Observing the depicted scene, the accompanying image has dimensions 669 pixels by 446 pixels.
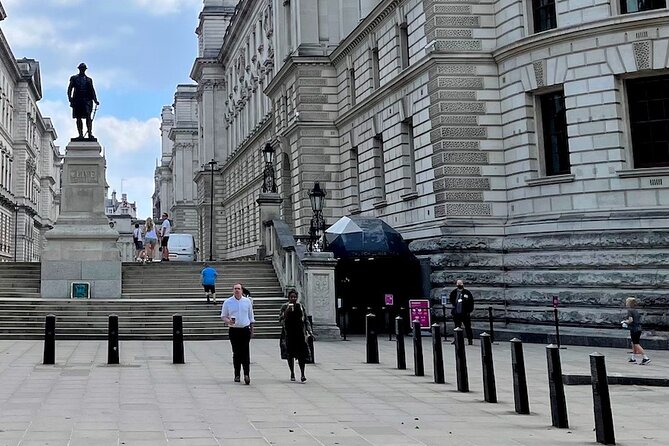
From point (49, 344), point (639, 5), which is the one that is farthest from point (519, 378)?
point (639, 5)

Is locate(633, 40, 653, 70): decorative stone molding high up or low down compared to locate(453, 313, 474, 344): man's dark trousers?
up

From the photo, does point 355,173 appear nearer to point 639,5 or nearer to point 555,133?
point 555,133

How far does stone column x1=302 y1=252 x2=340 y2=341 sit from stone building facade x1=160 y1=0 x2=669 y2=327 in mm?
3372

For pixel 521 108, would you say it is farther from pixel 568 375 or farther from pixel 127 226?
pixel 127 226

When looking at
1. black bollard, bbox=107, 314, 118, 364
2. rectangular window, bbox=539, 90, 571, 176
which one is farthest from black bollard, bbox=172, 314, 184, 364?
rectangular window, bbox=539, 90, 571, 176

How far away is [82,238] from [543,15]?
53.1 ft

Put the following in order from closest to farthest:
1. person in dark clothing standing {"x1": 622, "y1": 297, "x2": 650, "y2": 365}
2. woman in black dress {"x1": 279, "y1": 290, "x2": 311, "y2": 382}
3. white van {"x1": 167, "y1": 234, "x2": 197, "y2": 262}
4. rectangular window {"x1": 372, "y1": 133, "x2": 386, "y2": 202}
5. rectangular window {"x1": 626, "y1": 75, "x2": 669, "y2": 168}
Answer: woman in black dress {"x1": 279, "y1": 290, "x2": 311, "y2": 382}, person in dark clothing standing {"x1": 622, "y1": 297, "x2": 650, "y2": 365}, rectangular window {"x1": 626, "y1": 75, "x2": 669, "y2": 168}, rectangular window {"x1": 372, "y1": 133, "x2": 386, "y2": 202}, white van {"x1": 167, "y1": 234, "x2": 197, "y2": 262}

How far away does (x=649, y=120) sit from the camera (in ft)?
66.6

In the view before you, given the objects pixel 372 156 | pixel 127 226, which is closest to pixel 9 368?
pixel 372 156

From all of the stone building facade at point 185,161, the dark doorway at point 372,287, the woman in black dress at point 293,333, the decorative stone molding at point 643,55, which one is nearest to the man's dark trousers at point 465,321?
the dark doorway at point 372,287

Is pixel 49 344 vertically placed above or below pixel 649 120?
below

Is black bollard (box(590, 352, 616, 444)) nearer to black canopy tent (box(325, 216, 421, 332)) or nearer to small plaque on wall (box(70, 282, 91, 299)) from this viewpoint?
black canopy tent (box(325, 216, 421, 332))

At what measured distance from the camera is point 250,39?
58.8m

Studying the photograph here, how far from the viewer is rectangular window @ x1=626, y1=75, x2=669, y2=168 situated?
66.0 ft
